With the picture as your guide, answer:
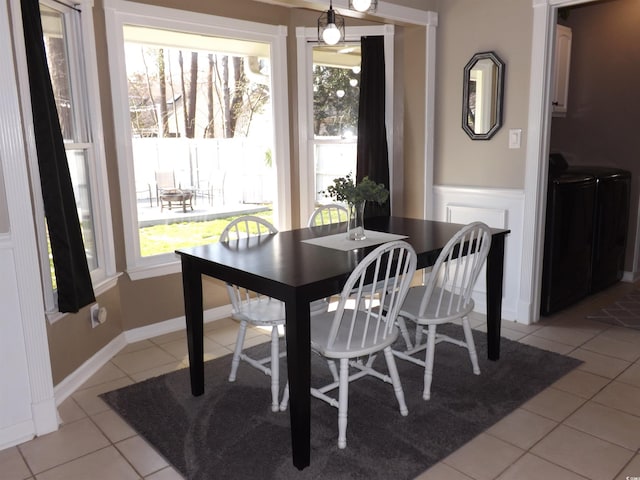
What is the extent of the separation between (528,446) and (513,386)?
0.56 meters

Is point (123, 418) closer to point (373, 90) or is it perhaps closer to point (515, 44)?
point (373, 90)

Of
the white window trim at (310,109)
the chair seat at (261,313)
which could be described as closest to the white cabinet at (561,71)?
the white window trim at (310,109)

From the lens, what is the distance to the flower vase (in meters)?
2.82

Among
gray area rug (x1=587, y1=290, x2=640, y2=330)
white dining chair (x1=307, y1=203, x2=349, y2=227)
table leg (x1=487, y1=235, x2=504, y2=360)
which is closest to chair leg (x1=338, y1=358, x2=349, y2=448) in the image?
white dining chair (x1=307, y1=203, x2=349, y2=227)

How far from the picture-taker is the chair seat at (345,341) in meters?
2.20

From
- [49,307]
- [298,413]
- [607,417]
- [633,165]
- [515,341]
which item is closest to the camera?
[298,413]

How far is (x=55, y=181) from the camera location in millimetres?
2545

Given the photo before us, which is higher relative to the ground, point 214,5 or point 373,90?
point 214,5

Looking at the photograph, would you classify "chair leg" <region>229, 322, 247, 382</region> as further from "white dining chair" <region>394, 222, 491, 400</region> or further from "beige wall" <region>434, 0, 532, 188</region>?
"beige wall" <region>434, 0, 532, 188</region>

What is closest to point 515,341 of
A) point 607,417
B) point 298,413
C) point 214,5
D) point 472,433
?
point 607,417

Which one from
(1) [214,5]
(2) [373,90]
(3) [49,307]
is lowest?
(3) [49,307]

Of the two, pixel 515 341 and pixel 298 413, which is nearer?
pixel 298 413

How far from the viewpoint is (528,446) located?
224 centimetres

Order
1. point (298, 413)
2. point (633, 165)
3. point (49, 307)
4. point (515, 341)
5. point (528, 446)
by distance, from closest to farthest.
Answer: point (298, 413) < point (528, 446) < point (49, 307) < point (515, 341) < point (633, 165)
